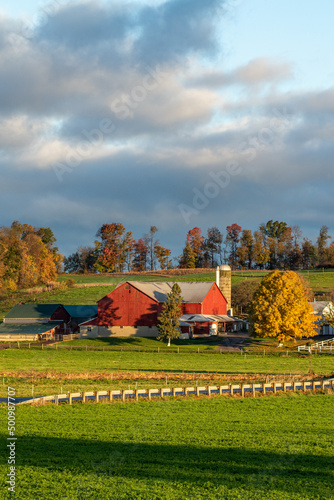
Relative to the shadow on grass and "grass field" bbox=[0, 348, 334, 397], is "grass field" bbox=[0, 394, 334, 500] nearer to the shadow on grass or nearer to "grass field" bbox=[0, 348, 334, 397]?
the shadow on grass

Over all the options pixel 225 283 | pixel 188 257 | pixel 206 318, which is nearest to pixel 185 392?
pixel 206 318

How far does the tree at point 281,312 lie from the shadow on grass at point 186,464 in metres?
45.7

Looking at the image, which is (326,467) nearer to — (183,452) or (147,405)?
(183,452)

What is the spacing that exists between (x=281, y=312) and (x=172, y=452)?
48000 millimetres

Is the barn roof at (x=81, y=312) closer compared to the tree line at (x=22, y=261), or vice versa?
the barn roof at (x=81, y=312)

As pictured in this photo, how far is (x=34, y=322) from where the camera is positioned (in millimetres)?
82812

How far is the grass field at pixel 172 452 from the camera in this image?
15.4 m

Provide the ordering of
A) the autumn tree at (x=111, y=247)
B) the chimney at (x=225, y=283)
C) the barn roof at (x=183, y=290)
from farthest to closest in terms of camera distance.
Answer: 1. the autumn tree at (x=111, y=247)
2. the chimney at (x=225, y=283)
3. the barn roof at (x=183, y=290)

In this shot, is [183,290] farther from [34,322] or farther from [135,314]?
[34,322]

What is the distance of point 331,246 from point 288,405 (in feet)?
425

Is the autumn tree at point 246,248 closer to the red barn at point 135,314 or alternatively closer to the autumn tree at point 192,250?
the autumn tree at point 192,250

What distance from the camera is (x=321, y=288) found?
358 feet

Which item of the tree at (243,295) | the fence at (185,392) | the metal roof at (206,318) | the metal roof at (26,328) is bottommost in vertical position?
the fence at (185,392)

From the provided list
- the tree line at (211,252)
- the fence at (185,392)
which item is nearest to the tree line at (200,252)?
the tree line at (211,252)
